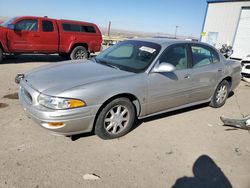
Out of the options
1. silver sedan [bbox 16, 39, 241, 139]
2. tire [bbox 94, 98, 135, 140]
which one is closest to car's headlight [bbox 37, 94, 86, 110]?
silver sedan [bbox 16, 39, 241, 139]

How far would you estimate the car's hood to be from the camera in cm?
297

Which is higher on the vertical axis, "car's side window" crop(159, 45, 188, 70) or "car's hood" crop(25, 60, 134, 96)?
"car's side window" crop(159, 45, 188, 70)

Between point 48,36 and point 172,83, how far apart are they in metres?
7.33

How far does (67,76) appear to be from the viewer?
3271 millimetres

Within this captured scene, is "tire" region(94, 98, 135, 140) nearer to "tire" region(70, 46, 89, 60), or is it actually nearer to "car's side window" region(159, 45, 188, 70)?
"car's side window" region(159, 45, 188, 70)

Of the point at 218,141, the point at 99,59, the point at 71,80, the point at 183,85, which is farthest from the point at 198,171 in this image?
the point at 99,59

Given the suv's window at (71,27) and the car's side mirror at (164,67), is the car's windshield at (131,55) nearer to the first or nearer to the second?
the car's side mirror at (164,67)

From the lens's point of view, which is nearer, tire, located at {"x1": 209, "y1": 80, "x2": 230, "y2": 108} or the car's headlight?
the car's headlight

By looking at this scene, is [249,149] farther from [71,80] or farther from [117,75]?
[71,80]

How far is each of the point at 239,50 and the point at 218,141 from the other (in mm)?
13999

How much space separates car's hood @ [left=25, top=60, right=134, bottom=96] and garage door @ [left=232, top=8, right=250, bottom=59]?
1450 cm

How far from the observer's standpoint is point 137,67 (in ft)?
11.9

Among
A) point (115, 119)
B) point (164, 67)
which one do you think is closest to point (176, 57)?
point (164, 67)

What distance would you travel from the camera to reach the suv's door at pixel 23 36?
8.62 meters
